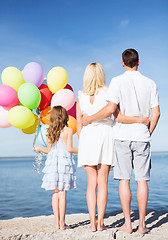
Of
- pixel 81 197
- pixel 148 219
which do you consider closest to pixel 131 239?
pixel 148 219

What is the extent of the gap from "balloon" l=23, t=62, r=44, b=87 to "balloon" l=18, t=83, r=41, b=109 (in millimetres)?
303

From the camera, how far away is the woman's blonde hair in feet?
9.22

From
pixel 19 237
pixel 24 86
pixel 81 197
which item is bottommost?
pixel 81 197

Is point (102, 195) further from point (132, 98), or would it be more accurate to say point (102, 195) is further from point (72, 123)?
point (72, 123)

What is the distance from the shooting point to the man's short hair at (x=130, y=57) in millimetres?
2721

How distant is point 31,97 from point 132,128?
80.6 inches

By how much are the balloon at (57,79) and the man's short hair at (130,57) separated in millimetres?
1960

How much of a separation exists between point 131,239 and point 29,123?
2533 millimetres

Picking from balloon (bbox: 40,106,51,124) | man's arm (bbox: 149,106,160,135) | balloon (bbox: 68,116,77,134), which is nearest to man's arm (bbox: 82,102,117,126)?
man's arm (bbox: 149,106,160,135)

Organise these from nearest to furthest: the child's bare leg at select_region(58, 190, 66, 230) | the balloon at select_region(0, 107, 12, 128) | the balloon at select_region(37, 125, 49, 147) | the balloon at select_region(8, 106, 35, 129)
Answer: the child's bare leg at select_region(58, 190, 66, 230) < the balloon at select_region(8, 106, 35, 129) < the balloon at select_region(37, 125, 49, 147) < the balloon at select_region(0, 107, 12, 128)

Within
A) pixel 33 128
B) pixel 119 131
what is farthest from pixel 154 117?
pixel 33 128

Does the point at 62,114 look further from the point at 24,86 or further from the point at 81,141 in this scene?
the point at 24,86

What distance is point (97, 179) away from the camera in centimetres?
278

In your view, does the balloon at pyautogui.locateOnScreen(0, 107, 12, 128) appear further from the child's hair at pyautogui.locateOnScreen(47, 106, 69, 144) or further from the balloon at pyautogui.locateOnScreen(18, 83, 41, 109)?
the child's hair at pyautogui.locateOnScreen(47, 106, 69, 144)
